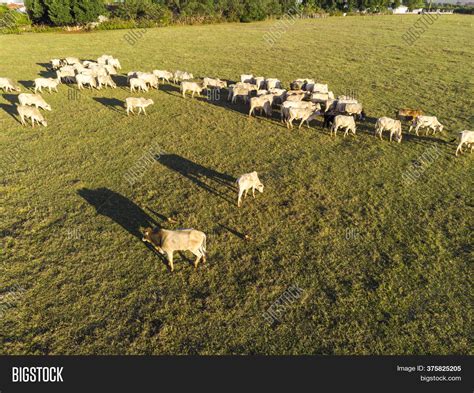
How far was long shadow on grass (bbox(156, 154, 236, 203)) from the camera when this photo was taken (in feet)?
40.9

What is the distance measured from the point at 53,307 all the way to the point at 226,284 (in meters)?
4.74

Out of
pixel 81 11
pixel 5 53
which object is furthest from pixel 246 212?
pixel 81 11

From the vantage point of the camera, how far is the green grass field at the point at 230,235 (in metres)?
7.33

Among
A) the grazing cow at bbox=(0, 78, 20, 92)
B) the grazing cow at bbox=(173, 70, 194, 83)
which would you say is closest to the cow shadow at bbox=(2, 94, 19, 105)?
the grazing cow at bbox=(0, 78, 20, 92)

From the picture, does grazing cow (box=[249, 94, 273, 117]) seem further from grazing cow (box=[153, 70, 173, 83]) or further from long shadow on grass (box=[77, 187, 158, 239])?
grazing cow (box=[153, 70, 173, 83])

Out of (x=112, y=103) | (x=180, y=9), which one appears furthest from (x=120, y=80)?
(x=180, y=9)

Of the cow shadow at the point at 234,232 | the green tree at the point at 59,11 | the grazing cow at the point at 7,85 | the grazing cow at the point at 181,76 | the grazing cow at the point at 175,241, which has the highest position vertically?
the green tree at the point at 59,11

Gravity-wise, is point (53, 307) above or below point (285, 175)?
below

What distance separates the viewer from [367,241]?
9.91 metres

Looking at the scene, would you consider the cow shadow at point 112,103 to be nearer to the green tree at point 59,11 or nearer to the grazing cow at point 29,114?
the grazing cow at point 29,114

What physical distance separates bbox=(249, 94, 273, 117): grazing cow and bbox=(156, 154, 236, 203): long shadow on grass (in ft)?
22.2

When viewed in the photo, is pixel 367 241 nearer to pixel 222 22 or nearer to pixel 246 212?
pixel 246 212

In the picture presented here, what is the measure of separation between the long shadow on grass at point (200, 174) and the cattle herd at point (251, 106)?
1.17 meters

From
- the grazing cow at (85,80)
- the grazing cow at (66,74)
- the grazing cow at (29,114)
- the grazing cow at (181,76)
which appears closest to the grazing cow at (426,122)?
the grazing cow at (181,76)
